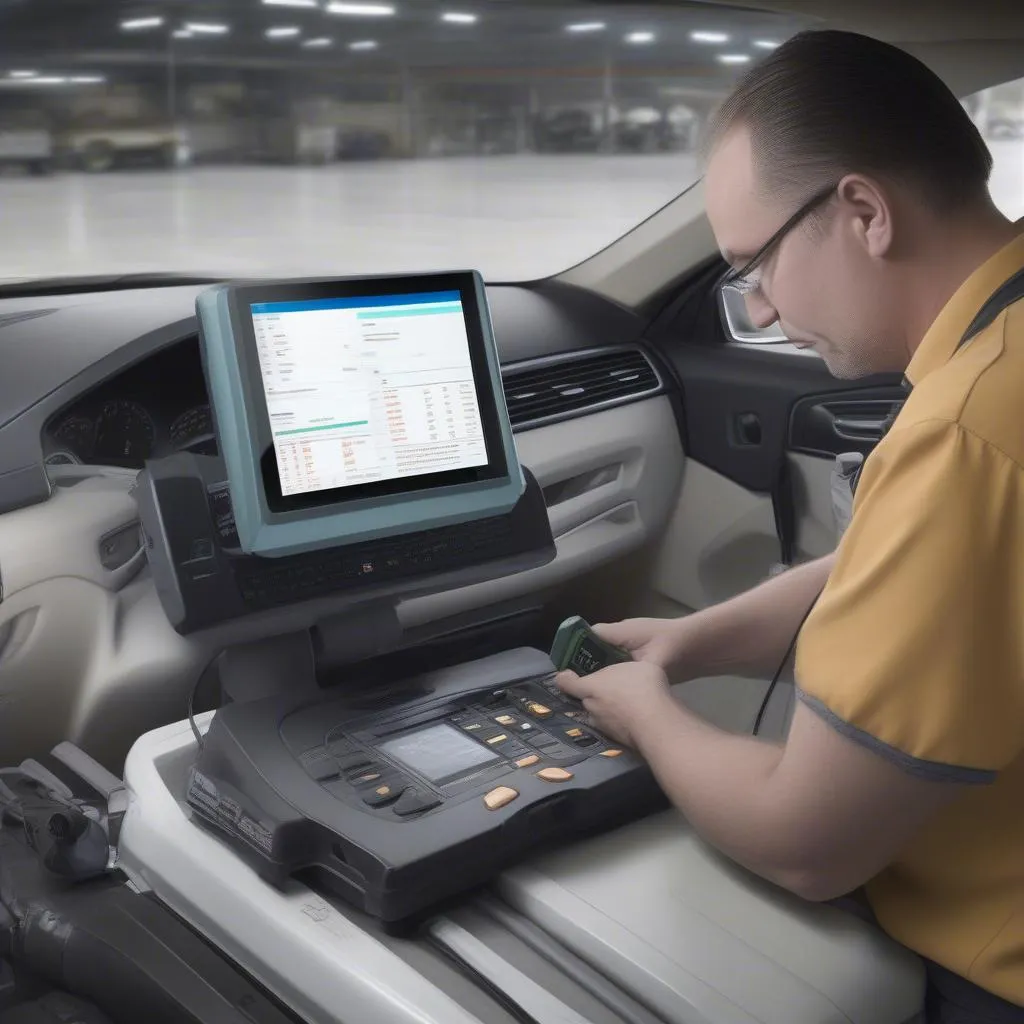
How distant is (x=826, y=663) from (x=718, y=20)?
51 cm

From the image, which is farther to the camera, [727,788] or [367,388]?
[367,388]

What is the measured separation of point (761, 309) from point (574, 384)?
139 centimetres

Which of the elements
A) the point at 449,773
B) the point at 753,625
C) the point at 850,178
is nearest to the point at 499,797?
the point at 449,773

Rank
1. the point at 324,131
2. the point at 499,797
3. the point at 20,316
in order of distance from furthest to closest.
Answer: the point at 324,131 → the point at 20,316 → the point at 499,797

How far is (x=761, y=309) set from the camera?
1180 mm

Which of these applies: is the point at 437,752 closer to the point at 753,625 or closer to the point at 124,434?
the point at 753,625

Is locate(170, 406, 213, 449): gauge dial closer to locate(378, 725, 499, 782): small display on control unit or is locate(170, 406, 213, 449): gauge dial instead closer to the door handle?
locate(378, 725, 499, 782): small display on control unit

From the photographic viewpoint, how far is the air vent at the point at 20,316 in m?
1.90

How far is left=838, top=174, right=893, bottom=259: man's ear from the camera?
1006 millimetres

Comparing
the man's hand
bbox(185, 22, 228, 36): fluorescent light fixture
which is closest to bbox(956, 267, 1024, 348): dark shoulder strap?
the man's hand

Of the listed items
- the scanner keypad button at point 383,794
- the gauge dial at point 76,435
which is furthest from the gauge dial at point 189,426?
the scanner keypad button at point 383,794

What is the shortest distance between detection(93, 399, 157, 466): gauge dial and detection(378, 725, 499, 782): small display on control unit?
849 millimetres

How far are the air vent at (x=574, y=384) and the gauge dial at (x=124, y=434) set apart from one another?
682 millimetres

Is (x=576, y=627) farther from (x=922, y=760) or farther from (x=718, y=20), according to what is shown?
(x=718, y=20)
